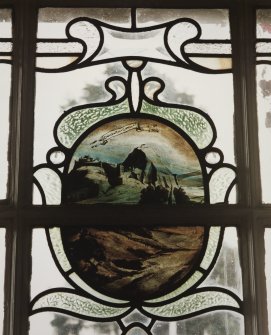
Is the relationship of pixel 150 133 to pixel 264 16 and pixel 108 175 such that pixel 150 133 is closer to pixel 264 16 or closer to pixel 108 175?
pixel 108 175

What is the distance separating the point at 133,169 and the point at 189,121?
0.87ft

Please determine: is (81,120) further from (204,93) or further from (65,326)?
(65,326)

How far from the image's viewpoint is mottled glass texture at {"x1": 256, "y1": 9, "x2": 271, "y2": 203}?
2561mm

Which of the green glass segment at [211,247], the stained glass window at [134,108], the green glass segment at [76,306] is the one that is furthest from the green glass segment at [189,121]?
the green glass segment at [76,306]

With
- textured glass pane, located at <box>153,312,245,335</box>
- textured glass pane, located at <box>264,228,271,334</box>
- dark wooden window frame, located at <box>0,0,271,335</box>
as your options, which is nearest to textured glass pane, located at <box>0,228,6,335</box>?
dark wooden window frame, located at <box>0,0,271,335</box>

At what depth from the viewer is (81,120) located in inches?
103

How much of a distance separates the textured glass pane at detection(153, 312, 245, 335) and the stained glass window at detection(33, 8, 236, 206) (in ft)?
1.26

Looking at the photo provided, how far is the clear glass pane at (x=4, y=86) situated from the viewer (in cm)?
254

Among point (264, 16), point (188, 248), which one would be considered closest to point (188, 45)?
point (264, 16)

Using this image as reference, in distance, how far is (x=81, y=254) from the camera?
97.2 inches

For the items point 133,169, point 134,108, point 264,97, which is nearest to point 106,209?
point 133,169

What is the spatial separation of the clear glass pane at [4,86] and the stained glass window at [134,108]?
4.0 inches

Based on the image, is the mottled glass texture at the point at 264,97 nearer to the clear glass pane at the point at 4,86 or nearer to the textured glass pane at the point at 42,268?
the textured glass pane at the point at 42,268

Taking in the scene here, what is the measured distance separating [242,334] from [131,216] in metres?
0.52
